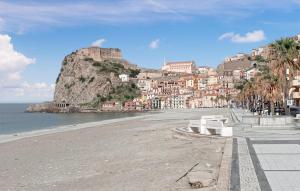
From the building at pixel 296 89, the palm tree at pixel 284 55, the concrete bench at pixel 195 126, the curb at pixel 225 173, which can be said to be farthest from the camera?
the building at pixel 296 89

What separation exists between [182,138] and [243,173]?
550 inches

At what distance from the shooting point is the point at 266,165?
1384 centimetres

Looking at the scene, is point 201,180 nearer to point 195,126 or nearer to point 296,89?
point 195,126

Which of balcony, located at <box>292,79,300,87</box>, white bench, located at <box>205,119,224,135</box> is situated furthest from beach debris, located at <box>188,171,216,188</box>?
balcony, located at <box>292,79,300,87</box>

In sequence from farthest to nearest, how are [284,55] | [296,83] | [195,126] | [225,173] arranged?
[296,83]
[284,55]
[195,126]
[225,173]

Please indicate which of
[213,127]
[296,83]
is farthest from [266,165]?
[296,83]

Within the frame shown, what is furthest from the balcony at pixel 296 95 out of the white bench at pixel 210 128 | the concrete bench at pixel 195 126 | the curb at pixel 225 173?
the curb at pixel 225 173

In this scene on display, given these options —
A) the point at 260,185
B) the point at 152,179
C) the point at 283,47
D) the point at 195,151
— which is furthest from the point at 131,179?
the point at 283,47

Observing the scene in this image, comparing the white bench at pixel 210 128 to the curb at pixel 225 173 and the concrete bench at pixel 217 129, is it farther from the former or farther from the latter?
the curb at pixel 225 173

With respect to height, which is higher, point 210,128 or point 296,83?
point 296,83

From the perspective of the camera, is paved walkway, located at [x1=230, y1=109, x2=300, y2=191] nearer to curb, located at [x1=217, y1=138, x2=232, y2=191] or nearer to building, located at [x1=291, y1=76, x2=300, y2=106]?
curb, located at [x1=217, y1=138, x2=232, y2=191]

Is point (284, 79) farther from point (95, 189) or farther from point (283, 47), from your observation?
point (95, 189)

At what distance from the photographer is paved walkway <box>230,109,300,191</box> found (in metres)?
10.9

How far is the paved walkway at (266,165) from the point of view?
1085cm
